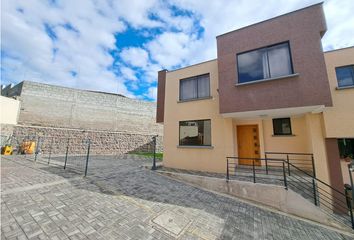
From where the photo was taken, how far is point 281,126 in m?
8.80

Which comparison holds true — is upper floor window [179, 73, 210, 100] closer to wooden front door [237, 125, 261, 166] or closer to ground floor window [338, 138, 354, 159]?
wooden front door [237, 125, 261, 166]

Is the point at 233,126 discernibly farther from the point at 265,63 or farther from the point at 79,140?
the point at 79,140

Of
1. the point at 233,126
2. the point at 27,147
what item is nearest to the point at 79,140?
the point at 27,147

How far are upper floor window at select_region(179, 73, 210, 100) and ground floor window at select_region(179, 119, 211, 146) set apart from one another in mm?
1635

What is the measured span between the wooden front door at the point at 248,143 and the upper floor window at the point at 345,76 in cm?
419

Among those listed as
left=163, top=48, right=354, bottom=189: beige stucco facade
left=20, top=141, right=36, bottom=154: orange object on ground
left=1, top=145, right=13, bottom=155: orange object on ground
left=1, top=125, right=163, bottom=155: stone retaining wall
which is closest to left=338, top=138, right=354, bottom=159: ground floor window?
left=163, top=48, right=354, bottom=189: beige stucco facade

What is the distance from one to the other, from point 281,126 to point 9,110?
72.6ft

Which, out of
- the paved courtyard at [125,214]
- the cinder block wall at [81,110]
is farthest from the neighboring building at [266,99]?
the cinder block wall at [81,110]

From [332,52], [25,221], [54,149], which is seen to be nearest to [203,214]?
[25,221]

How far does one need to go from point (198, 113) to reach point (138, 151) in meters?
14.0

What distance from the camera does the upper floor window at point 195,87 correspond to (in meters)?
9.17

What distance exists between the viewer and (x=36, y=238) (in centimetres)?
282

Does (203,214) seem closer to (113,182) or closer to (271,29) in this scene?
(113,182)

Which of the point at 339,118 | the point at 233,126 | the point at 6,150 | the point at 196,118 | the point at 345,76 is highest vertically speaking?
the point at 345,76
